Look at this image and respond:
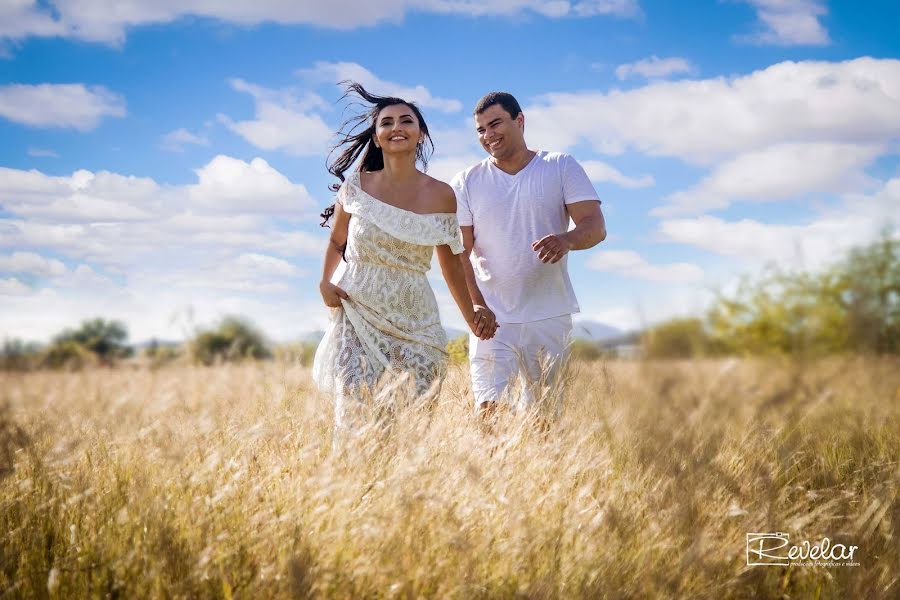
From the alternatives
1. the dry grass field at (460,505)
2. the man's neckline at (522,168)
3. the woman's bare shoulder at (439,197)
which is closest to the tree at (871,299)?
the dry grass field at (460,505)

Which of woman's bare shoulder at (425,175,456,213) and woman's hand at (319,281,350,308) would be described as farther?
woman's bare shoulder at (425,175,456,213)

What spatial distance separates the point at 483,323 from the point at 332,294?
1.05 meters

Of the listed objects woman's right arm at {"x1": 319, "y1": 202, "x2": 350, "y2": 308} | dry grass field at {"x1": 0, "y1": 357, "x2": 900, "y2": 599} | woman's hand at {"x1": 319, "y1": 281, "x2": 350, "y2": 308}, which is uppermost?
woman's right arm at {"x1": 319, "y1": 202, "x2": 350, "y2": 308}

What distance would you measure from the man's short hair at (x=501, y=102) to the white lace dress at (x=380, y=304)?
3.86ft

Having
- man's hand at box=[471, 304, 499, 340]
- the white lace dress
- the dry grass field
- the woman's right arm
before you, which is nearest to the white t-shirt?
man's hand at box=[471, 304, 499, 340]

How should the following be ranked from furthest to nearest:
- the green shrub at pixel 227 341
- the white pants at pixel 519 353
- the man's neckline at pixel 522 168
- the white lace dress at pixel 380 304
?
the man's neckline at pixel 522 168 < the white pants at pixel 519 353 < the white lace dress at pixel 380 304 < the green shrub at pixel 227 341

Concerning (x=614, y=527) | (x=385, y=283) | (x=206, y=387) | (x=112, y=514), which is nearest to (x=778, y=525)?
(x=614, y=527)

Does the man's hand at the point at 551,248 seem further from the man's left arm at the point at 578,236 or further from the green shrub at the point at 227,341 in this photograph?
the green shrub at the point at 227,341

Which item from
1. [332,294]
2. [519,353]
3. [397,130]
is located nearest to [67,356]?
[332,294]

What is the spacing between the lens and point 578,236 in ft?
15.0

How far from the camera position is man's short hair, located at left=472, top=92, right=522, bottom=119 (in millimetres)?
5082

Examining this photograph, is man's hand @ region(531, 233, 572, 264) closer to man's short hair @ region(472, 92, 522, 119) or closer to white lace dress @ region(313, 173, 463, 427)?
white lace dress @ region(313, 173, 463, 427)

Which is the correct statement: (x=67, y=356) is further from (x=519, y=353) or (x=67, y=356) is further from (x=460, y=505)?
(x=519, y=353)

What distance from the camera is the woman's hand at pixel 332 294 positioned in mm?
4273
